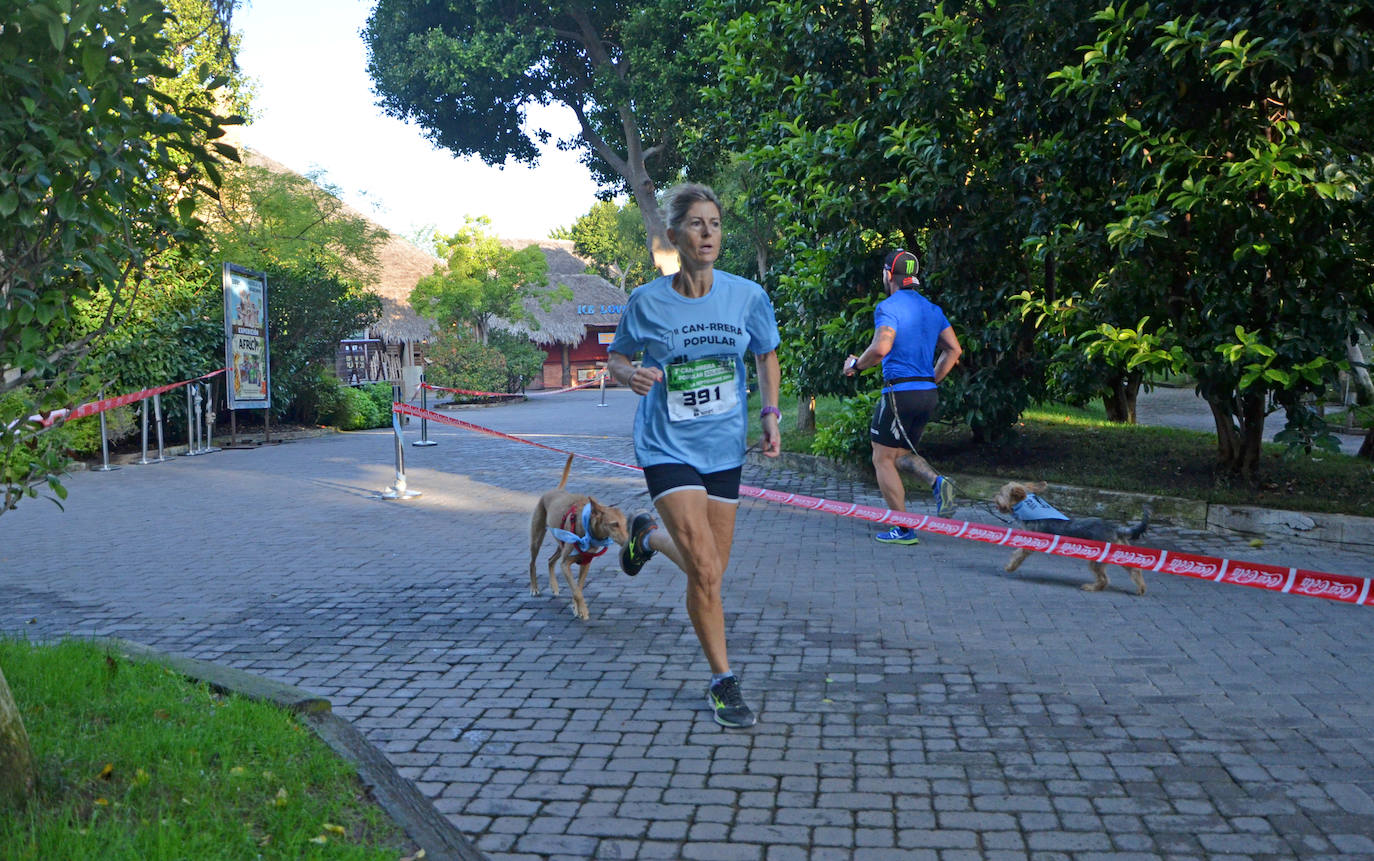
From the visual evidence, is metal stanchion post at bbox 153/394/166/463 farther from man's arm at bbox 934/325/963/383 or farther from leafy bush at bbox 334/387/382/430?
man's arm at bbox 934/325/963/383

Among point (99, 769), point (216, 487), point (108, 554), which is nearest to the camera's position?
point (99, 769)

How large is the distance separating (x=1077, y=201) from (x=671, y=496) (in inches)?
263

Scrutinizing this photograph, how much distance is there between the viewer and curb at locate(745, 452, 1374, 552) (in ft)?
27.0

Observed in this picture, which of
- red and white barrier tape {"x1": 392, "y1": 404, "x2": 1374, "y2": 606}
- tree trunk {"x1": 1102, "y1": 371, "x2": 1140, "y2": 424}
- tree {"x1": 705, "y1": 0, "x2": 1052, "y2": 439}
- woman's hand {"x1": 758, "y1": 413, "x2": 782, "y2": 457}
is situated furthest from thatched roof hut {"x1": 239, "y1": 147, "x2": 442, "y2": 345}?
woman's hand {"x1": 758, "y1": 413, "x2": 782, "y2": 457}

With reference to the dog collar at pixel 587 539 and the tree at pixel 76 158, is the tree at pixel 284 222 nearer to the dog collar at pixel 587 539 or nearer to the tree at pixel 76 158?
the dog collar at pixel 587 539

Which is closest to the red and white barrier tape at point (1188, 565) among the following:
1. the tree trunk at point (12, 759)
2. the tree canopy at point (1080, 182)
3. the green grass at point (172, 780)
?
the tree canopy at point (1080, 182)

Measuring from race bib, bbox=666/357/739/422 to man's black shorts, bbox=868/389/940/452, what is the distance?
13.0 ft

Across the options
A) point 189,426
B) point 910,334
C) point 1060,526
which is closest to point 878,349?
point 910,334

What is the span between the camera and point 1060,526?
22.6 ft

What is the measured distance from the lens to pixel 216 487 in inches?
524

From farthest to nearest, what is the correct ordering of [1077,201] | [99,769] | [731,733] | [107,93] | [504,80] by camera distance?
[504,80] → [1077,201] → [731,733] → [99,769] → [107,93]

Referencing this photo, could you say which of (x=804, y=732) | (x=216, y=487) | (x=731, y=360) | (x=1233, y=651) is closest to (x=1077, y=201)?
(x=1233, y=651)

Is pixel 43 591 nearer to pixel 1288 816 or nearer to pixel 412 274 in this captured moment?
pixel 1288 816

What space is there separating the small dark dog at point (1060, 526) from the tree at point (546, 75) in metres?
13.6
